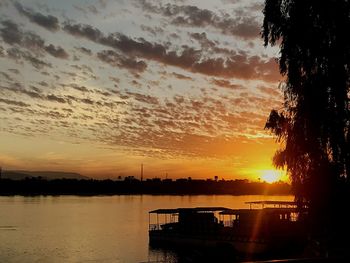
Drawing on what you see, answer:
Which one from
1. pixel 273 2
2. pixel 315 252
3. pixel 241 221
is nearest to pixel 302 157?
pixel 315 252

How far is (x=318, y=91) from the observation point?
60.9 feet

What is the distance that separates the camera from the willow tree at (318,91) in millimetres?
18219

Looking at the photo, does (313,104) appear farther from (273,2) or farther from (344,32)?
(273,2)

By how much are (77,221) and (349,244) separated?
330 feet

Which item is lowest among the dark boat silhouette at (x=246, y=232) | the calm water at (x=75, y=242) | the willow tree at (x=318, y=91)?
the calm water at (x=75, y=242)

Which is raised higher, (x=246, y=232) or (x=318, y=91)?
(x=318, y=91)

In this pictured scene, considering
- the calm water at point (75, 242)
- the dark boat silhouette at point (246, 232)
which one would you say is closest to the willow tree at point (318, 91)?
the dark boat silhouette at point (246, 232)

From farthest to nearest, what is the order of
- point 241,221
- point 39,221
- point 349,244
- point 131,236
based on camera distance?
point 39,221, point 131,236, point 241,221, point 349,244

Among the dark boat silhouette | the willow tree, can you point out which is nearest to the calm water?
the dark boat silhouette

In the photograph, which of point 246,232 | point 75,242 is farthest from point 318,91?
point 75,242

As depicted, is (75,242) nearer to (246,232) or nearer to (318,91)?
(246,232)

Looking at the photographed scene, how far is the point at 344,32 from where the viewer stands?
706 inches

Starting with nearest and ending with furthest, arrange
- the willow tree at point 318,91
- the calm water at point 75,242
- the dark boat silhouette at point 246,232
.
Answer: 1. the willow tree at point 318,91
2. the dark boat silhouette at point 246,232
3. the calm water at point 75,242

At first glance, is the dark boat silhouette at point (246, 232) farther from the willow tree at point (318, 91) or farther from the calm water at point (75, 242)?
the willow tree at point (318, 91)
